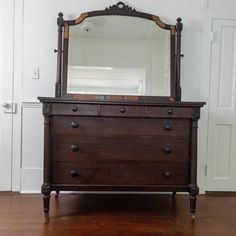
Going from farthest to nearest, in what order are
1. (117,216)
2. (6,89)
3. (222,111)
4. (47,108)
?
(222,111) < (6,89) < (117,216) < (47,108)

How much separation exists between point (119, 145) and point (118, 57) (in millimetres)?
941

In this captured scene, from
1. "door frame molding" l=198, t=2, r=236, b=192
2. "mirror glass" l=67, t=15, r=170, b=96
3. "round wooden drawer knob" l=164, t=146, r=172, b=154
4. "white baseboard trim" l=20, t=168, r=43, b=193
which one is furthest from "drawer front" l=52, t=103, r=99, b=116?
"door frame molding" l=198, t=2, r=236, b=192

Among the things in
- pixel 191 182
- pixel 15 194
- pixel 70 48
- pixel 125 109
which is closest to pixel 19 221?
pixel 15 194

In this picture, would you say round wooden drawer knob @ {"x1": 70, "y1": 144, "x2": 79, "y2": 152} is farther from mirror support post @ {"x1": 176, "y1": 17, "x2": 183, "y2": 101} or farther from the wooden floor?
mirror support post @ {"x1": 176, "y1": 17, "x2": 183, "y2": 101}

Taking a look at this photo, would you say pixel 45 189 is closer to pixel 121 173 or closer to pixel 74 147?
pixel 74 147

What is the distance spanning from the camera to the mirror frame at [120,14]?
248 centimetres

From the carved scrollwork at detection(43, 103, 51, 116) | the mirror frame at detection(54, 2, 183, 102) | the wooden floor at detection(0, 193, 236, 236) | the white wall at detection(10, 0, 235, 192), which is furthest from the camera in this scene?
the white wall at detection(10, 0, 235, 192)

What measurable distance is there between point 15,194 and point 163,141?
1.56 meters

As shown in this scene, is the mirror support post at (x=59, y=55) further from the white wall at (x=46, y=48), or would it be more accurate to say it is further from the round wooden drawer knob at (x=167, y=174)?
the round wooden drawer knob at (x=167, y=174)

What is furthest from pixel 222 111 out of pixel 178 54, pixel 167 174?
pixel 167 174

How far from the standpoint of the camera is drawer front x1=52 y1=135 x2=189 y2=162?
2023 millimetres

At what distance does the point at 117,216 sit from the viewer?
6.90 feet

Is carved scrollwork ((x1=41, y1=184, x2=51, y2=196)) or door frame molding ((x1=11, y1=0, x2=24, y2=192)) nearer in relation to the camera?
carved scrollwork ((x1=41, y1=184, x2=51, y2=196))

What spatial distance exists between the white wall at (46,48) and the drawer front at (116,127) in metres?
0.69
